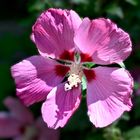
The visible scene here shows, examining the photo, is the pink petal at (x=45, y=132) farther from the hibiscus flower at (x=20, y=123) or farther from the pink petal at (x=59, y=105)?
the pink petal at (x=59, y=105)

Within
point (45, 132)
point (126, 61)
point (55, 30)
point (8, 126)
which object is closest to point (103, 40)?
point (55, 30)

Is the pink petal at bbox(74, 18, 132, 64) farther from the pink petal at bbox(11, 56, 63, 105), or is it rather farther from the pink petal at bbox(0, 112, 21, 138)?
the pink petal at bbox(0, 112, 21, 138)

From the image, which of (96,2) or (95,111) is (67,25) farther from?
(96,2)

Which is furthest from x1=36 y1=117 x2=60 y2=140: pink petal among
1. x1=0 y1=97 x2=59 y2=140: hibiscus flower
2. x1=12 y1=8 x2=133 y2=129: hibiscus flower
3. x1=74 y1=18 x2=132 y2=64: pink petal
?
x1=74 y1=18 x2=132 y2=64: pink petal

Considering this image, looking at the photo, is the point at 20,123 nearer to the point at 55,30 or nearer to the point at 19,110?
the point at 19,110

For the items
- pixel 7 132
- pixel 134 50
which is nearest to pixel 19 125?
pixel 7 132

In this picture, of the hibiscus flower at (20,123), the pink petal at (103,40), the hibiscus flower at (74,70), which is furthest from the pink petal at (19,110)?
the pink petal at (103,40)
